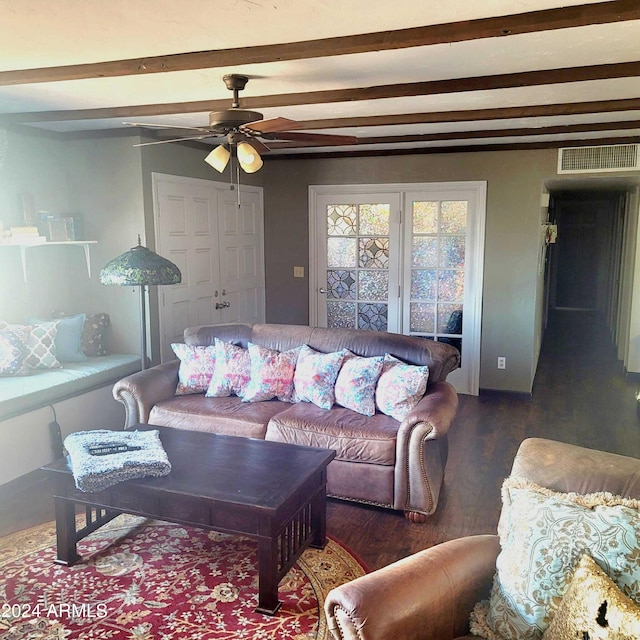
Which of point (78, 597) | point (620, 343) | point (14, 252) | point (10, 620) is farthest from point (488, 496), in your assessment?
point (620, 343)

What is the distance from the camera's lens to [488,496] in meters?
3.58

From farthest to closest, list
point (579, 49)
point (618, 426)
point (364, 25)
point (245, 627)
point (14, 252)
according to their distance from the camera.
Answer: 1. point (618, 426)
2. point (14, 252)
3. point (579, 49)
4. point (245, 627)
5. point (364, 25)

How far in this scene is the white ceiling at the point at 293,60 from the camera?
205cm

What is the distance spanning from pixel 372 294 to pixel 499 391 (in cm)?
157

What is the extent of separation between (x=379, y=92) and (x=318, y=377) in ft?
5.65

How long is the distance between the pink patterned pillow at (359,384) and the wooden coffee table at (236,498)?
25.7 inches

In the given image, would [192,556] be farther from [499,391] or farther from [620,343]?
[620,343]

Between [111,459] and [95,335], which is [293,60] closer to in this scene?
[111,459]

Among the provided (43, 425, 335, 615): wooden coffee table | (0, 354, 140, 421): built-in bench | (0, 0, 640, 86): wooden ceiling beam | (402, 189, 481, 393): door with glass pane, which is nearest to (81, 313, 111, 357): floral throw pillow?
(0, 354, 140, 421): built-in bench

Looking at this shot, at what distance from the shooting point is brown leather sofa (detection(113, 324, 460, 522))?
10.6 feet

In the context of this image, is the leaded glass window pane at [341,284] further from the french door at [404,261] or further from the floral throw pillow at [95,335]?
the floral throw pillow at [95,335]

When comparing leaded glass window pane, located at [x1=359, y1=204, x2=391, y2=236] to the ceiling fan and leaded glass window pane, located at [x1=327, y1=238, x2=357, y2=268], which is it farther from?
the ceiling fan

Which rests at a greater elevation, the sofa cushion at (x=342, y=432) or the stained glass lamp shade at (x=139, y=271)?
the stained glass lamp shade at (x=139, y=271)

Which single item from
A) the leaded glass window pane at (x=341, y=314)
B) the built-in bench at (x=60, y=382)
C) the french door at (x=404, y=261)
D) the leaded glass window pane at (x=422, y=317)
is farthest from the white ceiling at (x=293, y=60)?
the leaded glass window pane at (x=341, y=314)
